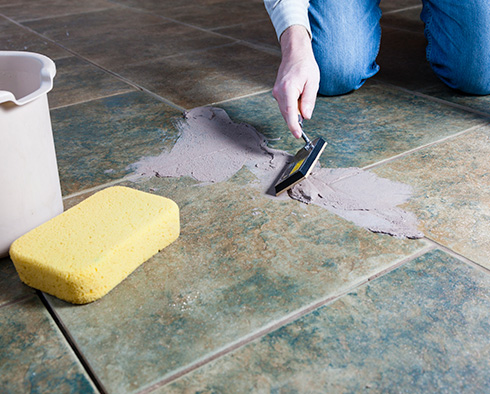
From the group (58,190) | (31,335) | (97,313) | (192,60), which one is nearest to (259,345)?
(97,313)

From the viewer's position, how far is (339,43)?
2000 mm

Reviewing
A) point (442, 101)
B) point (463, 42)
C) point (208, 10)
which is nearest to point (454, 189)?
point (442, 101)

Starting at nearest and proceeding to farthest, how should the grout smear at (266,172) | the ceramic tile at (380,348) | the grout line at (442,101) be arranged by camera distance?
the ceramic tile at (380,348) < the grout smear at (266,172) < the grout line at (442,101)

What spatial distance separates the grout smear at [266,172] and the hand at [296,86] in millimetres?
166

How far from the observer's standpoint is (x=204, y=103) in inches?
78.6

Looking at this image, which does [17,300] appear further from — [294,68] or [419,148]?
[419,148]

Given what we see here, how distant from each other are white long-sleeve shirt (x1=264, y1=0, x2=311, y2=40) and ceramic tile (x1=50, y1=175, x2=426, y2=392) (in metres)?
0.61

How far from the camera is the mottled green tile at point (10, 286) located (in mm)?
1055

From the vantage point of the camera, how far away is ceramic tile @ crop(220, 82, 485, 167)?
1605 millimetres

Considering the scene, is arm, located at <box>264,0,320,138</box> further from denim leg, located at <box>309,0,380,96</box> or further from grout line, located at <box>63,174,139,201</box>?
grout line, located at <box>63,174,139,201</box>

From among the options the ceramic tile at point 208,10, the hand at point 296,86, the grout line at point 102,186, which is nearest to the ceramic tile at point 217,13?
the ceramic tile at point 208,10

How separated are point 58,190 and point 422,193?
3.10 feet

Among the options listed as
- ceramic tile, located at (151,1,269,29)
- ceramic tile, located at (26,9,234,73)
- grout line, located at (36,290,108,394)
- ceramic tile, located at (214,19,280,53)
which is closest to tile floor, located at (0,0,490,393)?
grout line, located at (36,290,108,394)

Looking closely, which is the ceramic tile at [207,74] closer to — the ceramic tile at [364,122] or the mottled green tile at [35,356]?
the ceramic tile at [364,122]
